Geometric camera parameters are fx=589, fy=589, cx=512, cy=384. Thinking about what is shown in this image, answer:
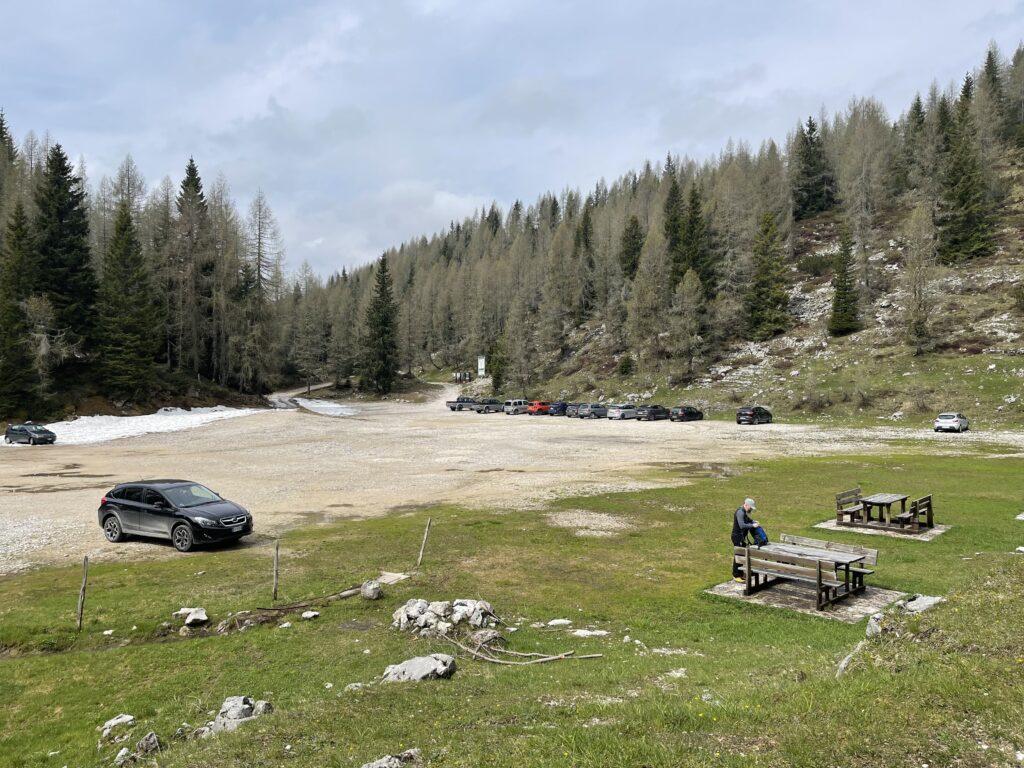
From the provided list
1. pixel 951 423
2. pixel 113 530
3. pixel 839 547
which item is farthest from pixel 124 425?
pixel 951 423

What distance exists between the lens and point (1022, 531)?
1594 cm

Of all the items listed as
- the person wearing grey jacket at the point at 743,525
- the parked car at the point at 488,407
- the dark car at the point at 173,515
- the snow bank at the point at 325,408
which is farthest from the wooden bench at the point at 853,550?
the snow bank at the point at 325,408

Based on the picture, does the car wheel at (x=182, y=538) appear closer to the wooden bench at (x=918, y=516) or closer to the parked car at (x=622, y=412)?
the wooden bench at (x=918, y=516)

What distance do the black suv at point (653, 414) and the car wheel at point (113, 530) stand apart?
192ft

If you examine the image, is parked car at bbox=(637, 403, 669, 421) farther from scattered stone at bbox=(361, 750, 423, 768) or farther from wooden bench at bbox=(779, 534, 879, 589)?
scattered stone at bbox=(361, 750, 423, 768)

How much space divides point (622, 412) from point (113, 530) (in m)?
60.3

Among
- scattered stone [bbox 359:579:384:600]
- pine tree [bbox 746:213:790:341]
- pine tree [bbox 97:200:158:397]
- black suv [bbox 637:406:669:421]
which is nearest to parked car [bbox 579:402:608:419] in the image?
black suv [bbox 637:406:669:421]

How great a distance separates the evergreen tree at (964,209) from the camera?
8294 centimetres

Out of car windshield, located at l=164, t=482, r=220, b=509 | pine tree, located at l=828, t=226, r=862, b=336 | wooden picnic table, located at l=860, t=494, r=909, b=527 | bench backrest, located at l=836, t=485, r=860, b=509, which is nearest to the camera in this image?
wooden picnic table, located at l=860, t=494, r=909, b=527

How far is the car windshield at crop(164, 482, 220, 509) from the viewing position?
18359 millimetres

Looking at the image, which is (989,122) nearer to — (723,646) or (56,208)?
(723,646)

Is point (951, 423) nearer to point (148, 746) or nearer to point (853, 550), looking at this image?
point (853, 550)

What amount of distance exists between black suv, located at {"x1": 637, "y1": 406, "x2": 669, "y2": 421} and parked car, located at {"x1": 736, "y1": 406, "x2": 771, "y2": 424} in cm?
1170

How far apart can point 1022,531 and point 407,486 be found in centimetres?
2255
